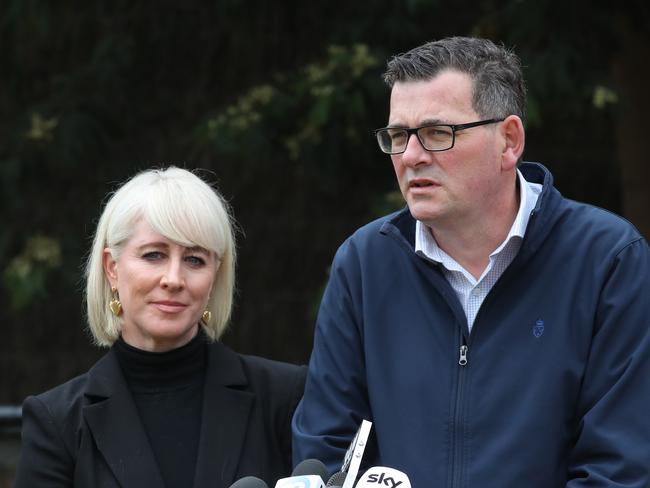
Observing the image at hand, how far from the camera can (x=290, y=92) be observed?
6492mm

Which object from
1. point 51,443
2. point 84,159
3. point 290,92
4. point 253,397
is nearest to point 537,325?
point 253,397

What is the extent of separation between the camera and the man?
335cm

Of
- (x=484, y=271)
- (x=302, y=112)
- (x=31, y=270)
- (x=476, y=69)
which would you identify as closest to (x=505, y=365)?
(x=484, y=271)

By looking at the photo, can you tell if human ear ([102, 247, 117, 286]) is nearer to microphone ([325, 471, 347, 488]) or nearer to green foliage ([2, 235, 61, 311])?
microphone ([325, 471, 347, 488])

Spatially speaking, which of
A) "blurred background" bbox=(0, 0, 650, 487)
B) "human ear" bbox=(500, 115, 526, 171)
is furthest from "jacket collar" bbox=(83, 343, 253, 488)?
"blurred background" bbox=(0, 0, 650, 487)

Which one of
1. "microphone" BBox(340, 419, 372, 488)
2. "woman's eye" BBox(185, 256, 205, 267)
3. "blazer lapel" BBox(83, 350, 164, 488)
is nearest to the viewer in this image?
"microphone" BBox(340, 419, 372, 488)

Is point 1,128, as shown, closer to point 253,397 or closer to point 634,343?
point 253,397

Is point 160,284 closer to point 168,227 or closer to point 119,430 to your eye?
point 168,227

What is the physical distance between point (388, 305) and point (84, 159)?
136 inches

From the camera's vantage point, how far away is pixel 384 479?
2.92 m

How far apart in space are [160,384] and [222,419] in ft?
0.68

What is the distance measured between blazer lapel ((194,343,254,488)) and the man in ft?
0.92

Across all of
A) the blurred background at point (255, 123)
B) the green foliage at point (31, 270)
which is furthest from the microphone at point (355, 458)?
the green foliage at point (31, 270)

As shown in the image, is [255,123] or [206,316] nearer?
[206,316]
